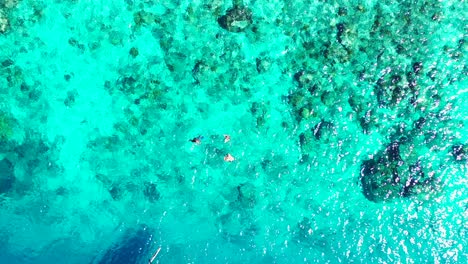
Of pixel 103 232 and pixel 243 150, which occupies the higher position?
pixel 103 232

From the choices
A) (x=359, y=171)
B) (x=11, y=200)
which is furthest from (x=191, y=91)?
(x=11, y=200)

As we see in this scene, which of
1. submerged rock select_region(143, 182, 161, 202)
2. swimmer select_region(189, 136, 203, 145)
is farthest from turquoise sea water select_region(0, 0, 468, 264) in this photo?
swimmer select_region(189, 136, 203, 145)

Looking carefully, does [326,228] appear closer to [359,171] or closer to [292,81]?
[359,171]

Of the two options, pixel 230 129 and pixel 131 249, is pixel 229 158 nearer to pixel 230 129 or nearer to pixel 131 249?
pixel 230 129

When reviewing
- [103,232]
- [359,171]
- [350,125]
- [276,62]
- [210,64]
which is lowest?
[359,171]

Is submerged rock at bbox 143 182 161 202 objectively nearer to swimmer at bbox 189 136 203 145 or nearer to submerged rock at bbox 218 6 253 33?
swimmer at bbox 189 136 203 145
